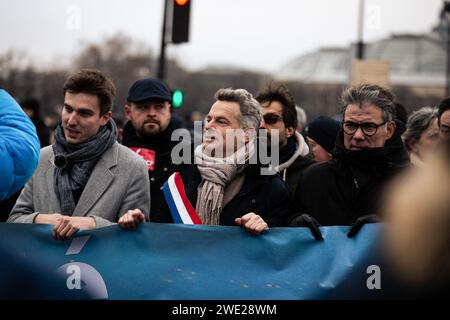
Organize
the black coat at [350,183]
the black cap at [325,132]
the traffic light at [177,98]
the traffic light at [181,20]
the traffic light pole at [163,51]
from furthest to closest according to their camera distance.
Result: the traffic light pole at [163,51], the traffic light at [181,20], the traffic light at [177,98], the black cap at [325,132], the black coat at [350,183]

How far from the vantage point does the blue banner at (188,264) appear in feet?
13.2

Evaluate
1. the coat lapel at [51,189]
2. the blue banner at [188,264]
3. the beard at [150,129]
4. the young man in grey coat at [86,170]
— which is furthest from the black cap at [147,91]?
the blue banner at [188,264]

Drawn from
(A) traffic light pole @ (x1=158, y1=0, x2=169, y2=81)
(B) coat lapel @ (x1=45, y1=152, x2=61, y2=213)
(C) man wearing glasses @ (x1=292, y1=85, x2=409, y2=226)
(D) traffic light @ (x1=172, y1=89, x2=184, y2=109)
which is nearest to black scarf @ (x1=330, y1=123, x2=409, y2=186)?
A: (C) man wearing glasses @ (x1=292, y1=85, x2=409, y2=226)

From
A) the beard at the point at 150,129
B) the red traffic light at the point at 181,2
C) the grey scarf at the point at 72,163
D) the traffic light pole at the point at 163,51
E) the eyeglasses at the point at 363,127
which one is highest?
the red traffic light at the point at 181,2

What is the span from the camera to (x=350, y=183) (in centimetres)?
479

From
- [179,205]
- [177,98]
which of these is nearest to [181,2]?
[177,98]

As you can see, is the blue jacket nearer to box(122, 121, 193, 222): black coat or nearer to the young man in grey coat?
the young man in grey coat

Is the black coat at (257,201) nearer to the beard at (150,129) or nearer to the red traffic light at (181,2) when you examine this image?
the beard at (150,129)

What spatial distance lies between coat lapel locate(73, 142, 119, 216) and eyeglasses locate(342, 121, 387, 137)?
138 cm

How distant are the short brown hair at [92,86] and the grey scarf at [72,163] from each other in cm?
22

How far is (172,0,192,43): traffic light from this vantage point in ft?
39.9

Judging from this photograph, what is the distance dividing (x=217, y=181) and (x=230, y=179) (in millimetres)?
96
